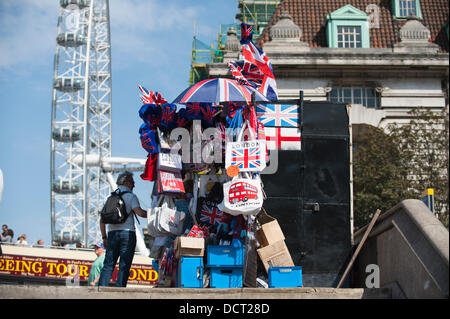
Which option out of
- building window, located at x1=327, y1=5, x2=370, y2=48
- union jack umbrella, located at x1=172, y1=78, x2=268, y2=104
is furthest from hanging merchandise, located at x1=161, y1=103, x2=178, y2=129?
building window, located at x1=327, y1=5, x2=370, y2=48

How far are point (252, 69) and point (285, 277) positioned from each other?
12.7ft

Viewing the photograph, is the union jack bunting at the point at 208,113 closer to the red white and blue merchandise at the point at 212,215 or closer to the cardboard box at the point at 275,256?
the red white and blue merchandise at the point at 212,215

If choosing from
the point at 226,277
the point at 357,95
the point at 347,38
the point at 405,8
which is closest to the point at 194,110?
the point at 226,277

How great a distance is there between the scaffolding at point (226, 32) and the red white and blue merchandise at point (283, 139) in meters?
22.6

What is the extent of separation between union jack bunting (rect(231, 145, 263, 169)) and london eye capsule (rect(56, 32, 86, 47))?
41.3 metres

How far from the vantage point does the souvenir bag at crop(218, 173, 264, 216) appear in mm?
8602

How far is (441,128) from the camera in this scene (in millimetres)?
25453

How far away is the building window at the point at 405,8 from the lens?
29.2 meters

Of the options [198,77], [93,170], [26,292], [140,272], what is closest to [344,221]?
[26,292]

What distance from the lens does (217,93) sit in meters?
9.91

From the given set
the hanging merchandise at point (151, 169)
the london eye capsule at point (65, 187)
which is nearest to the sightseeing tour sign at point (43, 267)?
the hanging merchandise at point (151, 169)

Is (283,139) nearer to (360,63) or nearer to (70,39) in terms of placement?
(360,63)

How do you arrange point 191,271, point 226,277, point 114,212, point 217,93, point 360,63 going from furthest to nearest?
point 360,63
point 217,93
point 114,212
point 226,277
point 191,271
